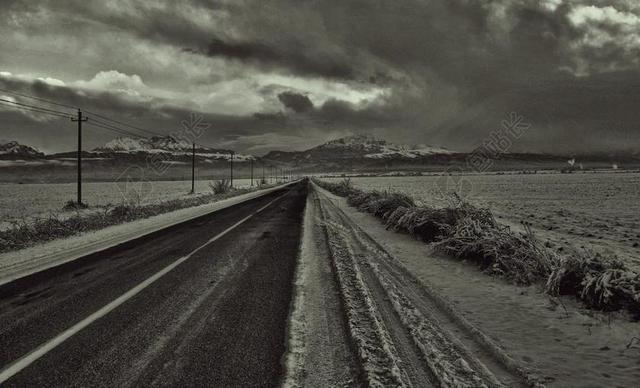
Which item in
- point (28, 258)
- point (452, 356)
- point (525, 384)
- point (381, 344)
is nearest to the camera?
point (525, 384)

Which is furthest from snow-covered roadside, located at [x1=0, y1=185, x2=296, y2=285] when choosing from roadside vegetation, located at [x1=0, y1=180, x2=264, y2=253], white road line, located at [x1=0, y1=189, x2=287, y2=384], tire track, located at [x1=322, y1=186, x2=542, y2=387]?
tire track, located at [x1=322, y1=186, x2=542, y2=387]

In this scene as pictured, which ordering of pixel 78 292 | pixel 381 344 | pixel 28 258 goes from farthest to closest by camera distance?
pixel 28 258, pixel 78 292, pixel 381 344

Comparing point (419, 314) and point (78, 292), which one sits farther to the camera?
point (78, 292)

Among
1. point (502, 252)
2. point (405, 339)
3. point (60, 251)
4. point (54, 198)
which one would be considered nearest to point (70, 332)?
point (405, 339)

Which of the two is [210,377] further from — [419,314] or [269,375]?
[419,314]

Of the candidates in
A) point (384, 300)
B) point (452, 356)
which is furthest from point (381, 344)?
point (384, 300)

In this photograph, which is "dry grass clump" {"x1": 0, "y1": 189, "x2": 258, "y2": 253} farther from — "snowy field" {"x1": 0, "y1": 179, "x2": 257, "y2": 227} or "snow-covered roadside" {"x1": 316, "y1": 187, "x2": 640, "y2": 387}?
"snow-covered roadside" {"x1": 316, "y1": 187, "x2": 640, "y2": 387}

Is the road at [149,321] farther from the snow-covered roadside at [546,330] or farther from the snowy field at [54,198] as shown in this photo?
the snowy field at [54,198]

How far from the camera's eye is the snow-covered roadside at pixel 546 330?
120 inches

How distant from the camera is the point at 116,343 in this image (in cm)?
358

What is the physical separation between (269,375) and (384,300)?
225cm

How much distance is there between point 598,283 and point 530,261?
4.87 ft

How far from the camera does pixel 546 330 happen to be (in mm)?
3916

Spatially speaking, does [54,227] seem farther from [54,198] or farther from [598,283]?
[54,198]
